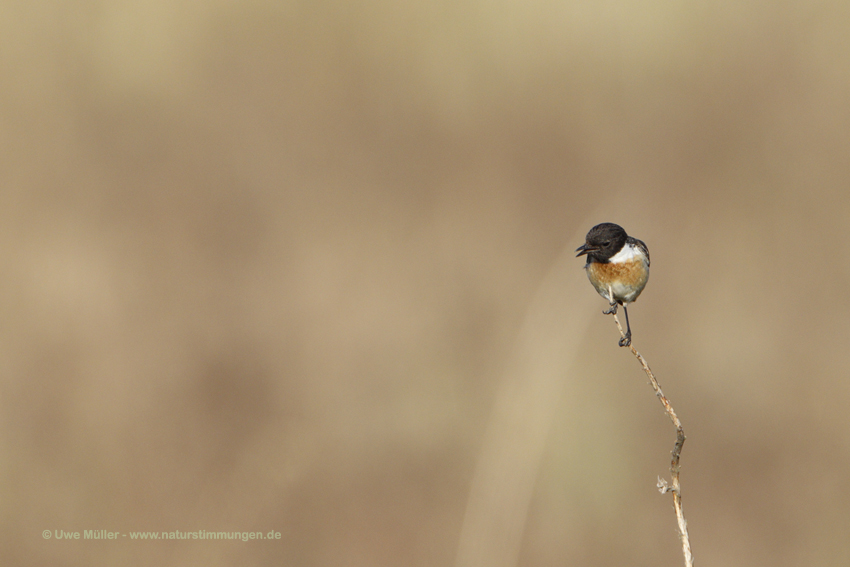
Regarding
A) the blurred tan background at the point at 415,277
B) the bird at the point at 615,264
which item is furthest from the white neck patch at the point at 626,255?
the blurred tan background at the point at 415,277

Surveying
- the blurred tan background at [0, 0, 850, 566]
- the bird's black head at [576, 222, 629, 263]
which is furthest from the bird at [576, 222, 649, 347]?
the blurred tan background at [0, 0, 850, 566]

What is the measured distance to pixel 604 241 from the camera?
2734 millimetres

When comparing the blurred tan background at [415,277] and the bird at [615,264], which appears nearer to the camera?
the bird at [615,264]

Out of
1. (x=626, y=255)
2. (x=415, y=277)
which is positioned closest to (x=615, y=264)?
(x=626, y=255)

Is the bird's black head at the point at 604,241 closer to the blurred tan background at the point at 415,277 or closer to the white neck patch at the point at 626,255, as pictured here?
the white neck patch at the point at 626,255

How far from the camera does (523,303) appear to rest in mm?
6629

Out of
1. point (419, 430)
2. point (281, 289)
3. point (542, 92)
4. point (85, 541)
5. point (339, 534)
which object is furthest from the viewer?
point (542, 92)

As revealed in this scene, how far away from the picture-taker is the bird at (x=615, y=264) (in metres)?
2.75

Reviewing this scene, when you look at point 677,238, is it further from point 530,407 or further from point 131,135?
point 131,135

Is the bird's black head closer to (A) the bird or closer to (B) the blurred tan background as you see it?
(A) the bird

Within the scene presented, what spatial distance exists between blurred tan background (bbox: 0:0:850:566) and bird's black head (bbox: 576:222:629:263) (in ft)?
1.92

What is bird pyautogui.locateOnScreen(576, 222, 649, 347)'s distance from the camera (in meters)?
2.75

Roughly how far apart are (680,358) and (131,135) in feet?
22.3

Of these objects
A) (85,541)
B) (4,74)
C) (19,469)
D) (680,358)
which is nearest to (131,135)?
(4,74)
